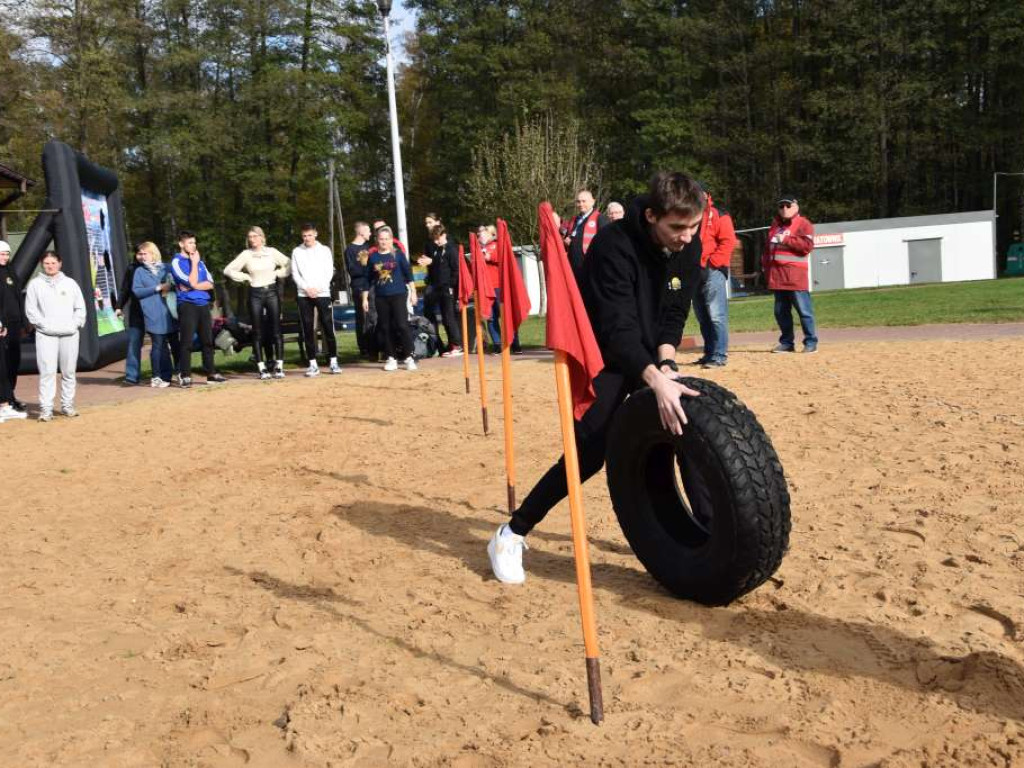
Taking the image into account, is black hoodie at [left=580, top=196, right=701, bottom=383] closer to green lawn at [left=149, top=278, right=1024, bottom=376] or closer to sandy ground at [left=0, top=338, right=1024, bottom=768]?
sandy ground at [left=0, top=338, right=1024, bottom=768]

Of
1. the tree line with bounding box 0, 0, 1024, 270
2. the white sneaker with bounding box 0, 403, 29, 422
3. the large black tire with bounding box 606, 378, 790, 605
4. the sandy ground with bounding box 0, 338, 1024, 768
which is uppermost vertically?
the tree line with bounding box 0, 0, 1024, 270

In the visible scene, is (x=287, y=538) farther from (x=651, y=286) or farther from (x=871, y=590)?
(x=871, y=590)

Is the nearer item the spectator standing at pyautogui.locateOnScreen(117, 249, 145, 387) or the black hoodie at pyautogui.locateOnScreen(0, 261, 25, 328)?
the black hoodie at pyautogui.locateOnScreen(0, 261, 25, 328)

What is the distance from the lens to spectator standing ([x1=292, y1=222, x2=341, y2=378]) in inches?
542

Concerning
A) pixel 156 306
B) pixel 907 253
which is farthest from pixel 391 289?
pixel 907 253

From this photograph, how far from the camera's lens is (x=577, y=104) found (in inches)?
2136

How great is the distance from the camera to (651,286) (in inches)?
171

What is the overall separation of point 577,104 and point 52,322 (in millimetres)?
46480

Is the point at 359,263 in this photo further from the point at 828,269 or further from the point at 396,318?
the point at 828,269

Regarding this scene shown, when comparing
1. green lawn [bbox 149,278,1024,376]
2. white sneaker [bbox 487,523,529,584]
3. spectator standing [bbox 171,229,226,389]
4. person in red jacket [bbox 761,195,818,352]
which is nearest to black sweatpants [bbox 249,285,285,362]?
spectator standing [bbox 171,229,226,389]

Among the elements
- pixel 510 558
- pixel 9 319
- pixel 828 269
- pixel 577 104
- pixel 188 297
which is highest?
pixel 577 104

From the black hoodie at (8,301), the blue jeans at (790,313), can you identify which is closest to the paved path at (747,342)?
the blue jeans at (790,313)

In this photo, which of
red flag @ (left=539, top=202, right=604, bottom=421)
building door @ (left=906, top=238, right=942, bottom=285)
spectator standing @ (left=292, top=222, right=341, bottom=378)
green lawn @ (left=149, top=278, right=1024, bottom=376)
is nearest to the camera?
red flag @ (left=539, top=202, right=604, bottom=421)

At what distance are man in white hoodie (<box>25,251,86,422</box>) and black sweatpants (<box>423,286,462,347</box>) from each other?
5569 millimetres
